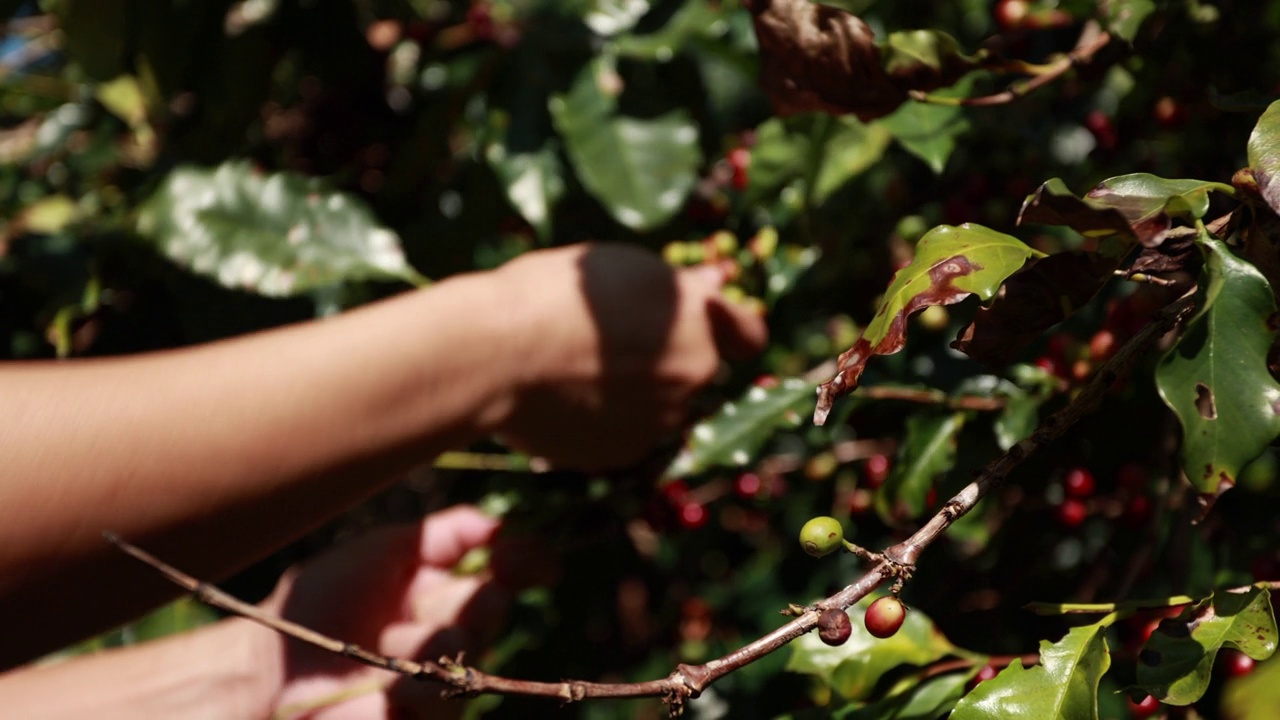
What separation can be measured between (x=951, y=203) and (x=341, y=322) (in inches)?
32.5

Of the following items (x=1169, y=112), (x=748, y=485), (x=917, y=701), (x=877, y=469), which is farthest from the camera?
(x=748, y=485)

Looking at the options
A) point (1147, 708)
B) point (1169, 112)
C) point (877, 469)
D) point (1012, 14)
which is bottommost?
point (1147, 708)

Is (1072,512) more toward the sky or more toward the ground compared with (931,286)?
more toward the ground

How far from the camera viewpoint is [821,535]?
0.66 meters

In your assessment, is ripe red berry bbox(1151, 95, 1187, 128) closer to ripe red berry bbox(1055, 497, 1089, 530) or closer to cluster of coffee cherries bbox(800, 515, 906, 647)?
ripe red berry bbox(1055, 497, 1089, 530)

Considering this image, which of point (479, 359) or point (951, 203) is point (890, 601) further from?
point (951, 203)

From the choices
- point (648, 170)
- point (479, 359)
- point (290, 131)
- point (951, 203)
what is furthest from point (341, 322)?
point (290, 131)

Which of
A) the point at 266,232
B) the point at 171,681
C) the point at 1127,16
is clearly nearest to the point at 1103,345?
the point at 1127,16

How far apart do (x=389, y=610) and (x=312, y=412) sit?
51 cm

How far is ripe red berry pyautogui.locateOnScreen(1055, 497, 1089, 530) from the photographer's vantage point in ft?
3.73

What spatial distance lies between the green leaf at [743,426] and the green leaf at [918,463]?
14 cm

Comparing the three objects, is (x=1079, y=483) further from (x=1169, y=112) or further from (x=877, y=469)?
(x=1169, y=112)

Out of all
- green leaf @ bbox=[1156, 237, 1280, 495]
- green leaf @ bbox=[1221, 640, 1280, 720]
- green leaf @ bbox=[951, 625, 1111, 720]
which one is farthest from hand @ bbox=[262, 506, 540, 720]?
green leaf @ bbox=[1221, 640, 1280, 720]

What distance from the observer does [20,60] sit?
2248 millimetres
